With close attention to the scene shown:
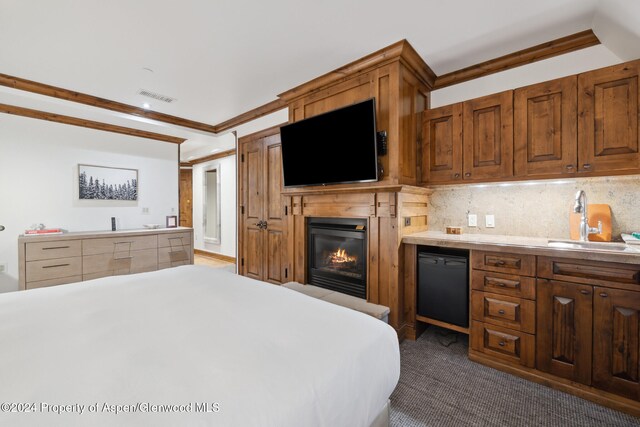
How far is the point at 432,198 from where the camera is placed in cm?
311

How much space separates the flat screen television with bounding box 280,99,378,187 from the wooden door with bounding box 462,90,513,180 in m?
0.91

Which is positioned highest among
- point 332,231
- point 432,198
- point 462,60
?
point 462,60

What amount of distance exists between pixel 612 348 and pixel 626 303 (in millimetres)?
305

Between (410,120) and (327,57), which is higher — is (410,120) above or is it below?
below

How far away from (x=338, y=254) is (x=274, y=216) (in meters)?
1.33

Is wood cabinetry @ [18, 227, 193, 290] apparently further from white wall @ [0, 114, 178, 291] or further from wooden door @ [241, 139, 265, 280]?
wooden door @ [241, 139, 265, 280]

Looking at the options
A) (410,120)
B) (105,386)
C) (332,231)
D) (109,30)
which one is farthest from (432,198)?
(109,30)

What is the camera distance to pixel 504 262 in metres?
2.09

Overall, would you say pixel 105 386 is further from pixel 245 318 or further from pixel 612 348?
pixel 612 348

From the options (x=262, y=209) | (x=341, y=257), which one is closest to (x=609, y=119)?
(x=341, y=257)

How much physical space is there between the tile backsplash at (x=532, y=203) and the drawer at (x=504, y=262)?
2.28ft

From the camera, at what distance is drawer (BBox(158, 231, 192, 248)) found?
14.6ft

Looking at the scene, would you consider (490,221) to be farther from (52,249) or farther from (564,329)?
(52,249)

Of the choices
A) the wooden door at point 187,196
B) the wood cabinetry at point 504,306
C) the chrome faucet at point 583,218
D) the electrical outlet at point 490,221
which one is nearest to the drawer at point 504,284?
the wood cabinetry at point 504,306
